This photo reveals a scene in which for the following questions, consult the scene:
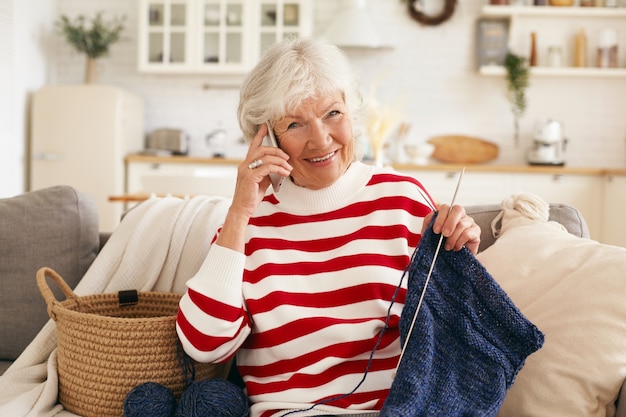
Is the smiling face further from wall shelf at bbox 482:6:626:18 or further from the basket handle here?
wall shelf at bbox 482:6:626:18

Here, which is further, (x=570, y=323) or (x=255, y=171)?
(x=255, y=171)

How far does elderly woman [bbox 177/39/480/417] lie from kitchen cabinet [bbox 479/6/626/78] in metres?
3.57

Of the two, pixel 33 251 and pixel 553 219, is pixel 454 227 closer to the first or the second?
pixel 553 219

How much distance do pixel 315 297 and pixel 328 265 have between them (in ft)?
0.26

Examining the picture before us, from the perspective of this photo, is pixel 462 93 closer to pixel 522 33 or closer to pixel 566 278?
pixel 522 33

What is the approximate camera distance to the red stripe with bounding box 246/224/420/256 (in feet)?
4.80

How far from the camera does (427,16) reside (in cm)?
500

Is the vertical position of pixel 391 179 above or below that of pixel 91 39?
below

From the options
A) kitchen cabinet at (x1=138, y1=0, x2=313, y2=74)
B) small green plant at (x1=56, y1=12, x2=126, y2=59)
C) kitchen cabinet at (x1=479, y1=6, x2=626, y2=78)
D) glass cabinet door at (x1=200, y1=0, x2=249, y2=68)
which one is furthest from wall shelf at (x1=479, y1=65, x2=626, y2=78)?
small green plant at (x1=56, y1=12, x2=126, y2=59)

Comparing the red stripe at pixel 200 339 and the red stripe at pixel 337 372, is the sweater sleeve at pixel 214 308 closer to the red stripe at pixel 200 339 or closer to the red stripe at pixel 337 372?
the red stripe at pixel 200 339

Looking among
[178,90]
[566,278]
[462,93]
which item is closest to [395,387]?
[566,278]

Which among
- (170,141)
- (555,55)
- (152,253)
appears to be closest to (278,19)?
(170,141)

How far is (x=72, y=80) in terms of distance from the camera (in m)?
5.39

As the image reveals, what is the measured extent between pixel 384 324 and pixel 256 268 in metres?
0.32
